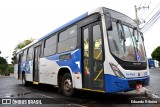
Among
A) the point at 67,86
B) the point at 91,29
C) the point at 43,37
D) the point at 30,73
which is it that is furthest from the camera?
the point at 30,73

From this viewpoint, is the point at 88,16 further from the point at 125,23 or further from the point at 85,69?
the point at 85,69

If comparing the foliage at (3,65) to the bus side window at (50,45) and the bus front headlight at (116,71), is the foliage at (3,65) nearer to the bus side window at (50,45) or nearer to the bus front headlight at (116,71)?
the bus side window at (50,45)

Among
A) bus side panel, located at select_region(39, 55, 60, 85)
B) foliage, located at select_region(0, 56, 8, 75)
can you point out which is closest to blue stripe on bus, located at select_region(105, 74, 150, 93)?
bus side panel, located at select_region(39, 55, 60, 85)

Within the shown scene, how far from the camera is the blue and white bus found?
672 cm

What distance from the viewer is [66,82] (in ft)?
29.3

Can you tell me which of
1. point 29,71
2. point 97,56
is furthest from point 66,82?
point 29,71

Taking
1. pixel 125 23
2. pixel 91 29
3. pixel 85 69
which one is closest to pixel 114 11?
pixel 125 23

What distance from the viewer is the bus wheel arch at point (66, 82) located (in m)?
8.68

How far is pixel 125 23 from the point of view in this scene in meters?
7.80

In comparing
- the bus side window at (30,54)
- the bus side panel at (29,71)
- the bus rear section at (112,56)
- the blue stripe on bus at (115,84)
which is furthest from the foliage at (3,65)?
the blue stripe on bus at (115,84)

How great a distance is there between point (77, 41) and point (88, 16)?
3.60 ft

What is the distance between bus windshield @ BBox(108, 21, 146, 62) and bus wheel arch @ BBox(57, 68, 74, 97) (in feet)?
8.23

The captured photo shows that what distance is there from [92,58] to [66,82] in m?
2.14

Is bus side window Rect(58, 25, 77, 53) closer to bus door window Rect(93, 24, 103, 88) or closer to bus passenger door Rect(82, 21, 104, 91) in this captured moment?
bus passenger door Rect(82, 21, 104, 91)
